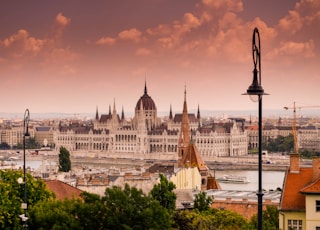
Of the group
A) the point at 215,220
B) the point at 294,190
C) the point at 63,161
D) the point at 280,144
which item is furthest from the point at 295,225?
the point at 280,144

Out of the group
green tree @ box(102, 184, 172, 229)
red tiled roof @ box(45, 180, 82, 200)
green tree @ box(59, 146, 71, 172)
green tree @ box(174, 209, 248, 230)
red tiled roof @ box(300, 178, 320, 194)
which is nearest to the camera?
green tree @ box(102, 184, 172, 229)

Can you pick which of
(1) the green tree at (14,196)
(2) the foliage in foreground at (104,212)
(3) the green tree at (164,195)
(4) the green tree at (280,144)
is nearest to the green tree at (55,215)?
(2) the foliage in foreground at (104,212)

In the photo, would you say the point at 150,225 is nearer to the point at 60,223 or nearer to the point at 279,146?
the point at 60,223

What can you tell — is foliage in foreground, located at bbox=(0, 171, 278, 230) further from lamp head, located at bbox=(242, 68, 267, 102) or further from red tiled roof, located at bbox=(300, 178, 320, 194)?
lamp head, located at bbox=(242, 68, 267, 102)

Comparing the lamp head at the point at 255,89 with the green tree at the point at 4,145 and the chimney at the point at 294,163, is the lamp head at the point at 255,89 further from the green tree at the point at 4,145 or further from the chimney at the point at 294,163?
the green tree at the point at 4,145

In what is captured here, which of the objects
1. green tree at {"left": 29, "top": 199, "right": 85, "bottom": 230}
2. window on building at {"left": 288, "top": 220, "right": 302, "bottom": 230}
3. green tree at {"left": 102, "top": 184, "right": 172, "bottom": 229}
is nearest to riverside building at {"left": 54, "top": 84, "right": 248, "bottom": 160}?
window on building at {"left": 288, "top": 220, "right": 302, "bottom": 230}

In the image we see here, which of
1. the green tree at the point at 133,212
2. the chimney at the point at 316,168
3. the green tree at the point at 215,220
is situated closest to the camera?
the green tree at the point at 133,212
